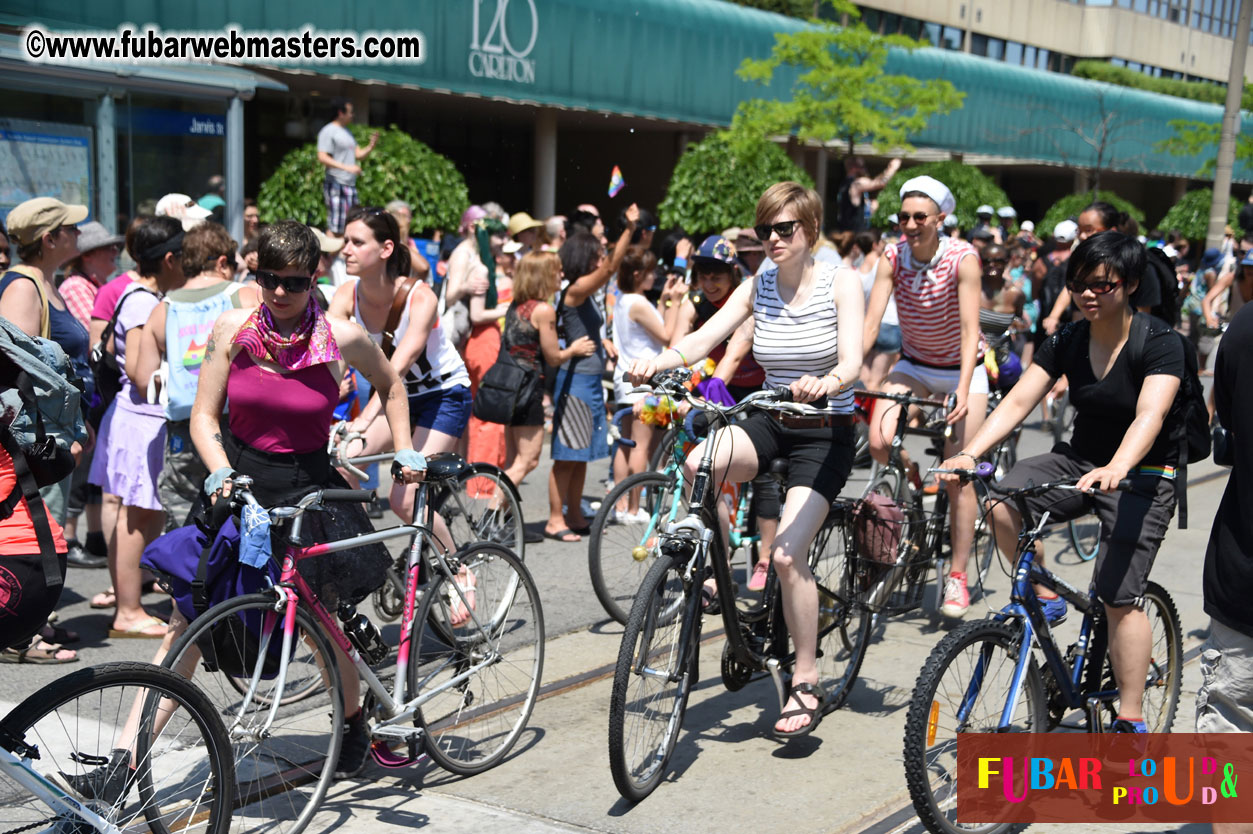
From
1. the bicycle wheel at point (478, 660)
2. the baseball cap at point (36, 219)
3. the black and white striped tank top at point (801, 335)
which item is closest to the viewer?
the bicycle wheel at point (478, 660)

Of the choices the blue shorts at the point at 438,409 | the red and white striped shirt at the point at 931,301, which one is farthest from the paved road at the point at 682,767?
the red and white striped shirt at the point at 931,301

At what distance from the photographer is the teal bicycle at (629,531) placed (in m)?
6.29

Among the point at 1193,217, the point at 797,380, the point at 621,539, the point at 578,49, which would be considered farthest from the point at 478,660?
the point at 1193,217

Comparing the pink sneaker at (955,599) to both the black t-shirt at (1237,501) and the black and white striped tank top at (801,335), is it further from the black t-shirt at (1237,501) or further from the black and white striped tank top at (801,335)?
the black t-shirt at (1237,501)

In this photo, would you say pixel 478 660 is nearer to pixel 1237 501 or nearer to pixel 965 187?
pixel 1237 501

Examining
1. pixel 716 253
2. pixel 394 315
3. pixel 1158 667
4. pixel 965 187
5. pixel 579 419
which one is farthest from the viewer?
pixel 965 187

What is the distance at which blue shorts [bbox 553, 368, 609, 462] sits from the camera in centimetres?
811

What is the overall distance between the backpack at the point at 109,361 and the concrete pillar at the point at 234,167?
6.21 metres

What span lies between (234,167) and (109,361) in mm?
6687

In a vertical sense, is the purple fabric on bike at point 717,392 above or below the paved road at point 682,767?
above

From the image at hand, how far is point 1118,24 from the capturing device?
150ft

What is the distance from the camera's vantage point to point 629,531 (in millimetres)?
6508

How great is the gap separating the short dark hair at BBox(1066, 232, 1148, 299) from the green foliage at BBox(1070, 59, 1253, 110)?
125ft

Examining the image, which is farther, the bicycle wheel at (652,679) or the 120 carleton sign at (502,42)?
the 120 carleton sign at (502,42)
